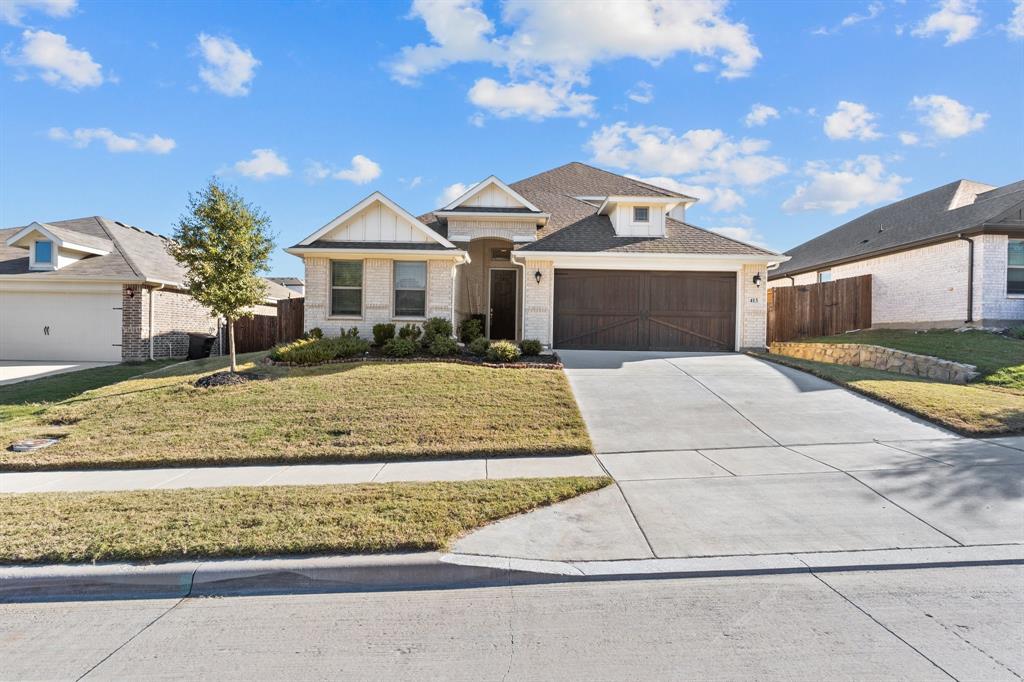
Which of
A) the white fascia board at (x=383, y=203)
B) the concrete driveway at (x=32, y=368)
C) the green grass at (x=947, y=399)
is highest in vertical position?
the white fascia board at (x=383, y=203)

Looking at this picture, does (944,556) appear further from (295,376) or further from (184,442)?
(295,376)

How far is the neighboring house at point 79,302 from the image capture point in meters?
16.7

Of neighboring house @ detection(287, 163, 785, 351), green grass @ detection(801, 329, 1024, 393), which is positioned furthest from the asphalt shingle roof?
neighboring house @ detection(287, 163, 785, 351)

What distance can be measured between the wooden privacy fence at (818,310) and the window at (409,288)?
41.3 ft

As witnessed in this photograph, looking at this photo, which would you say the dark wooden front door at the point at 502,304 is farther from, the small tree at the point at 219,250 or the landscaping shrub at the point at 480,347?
the small tree at the point at 219,250

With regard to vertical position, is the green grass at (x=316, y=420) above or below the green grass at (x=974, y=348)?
below

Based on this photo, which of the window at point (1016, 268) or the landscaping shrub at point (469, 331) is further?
the window at point (1016, 268)

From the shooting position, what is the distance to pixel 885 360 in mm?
13586

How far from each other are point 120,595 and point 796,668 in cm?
474

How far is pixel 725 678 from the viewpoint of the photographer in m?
2.91

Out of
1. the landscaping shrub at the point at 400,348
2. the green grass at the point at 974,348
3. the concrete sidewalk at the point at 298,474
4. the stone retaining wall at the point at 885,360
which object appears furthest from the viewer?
the landscaping shrub at the point at 400,348

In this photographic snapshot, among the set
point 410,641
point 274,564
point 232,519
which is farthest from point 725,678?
point 232,519

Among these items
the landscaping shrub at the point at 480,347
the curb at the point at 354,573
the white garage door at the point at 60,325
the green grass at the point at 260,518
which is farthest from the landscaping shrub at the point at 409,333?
the curb at the point at 354,573

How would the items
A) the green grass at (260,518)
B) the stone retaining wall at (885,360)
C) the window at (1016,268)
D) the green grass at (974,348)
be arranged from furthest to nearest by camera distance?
1. the window at (1016,268)
2. the stone retaining wall at (885,360)
3. the green grass at (974,348)
4. the green grass at (260,518)
